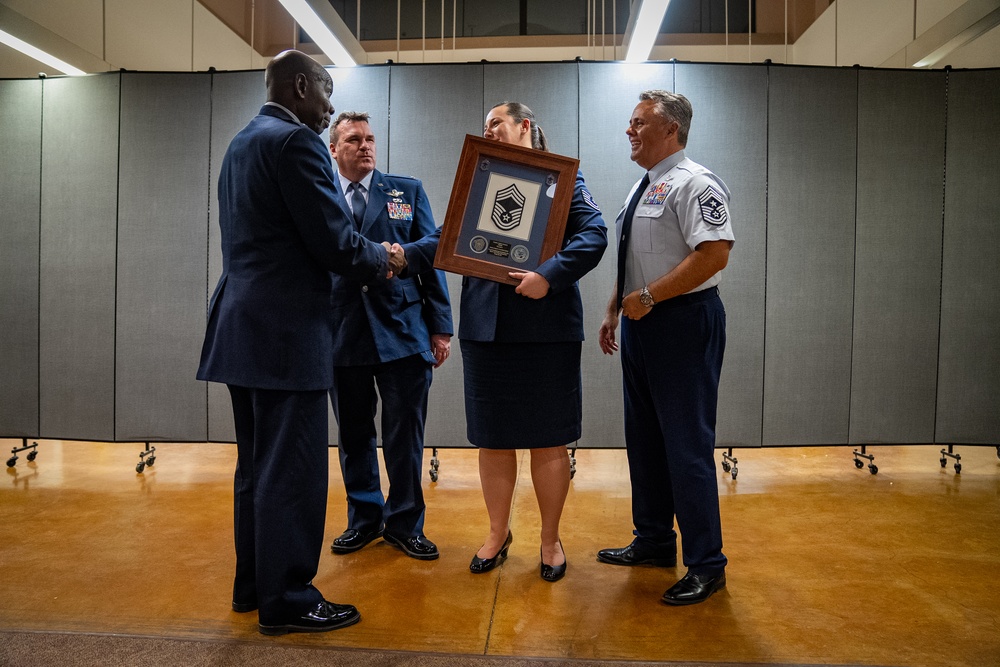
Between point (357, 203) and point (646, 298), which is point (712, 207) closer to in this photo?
point (646, 298)

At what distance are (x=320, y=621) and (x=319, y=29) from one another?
2.95 m

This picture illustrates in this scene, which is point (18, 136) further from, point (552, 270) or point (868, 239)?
point (868, 239)

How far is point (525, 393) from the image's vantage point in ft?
7.63

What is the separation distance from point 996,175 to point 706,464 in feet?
10.2

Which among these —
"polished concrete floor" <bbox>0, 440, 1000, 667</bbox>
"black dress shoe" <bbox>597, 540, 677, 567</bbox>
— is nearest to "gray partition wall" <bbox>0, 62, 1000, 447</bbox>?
"polished concrete floor" <bbox>0, 440, 1000, 667</bbox>

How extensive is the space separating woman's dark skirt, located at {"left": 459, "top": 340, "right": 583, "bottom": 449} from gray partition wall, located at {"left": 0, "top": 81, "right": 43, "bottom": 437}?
323cm

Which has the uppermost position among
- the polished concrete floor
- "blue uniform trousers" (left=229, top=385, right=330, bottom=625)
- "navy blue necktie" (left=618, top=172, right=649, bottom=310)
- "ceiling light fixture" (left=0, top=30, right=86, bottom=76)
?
"ceiling light fixture" (left=0, top=30, right=86, bottom=76)

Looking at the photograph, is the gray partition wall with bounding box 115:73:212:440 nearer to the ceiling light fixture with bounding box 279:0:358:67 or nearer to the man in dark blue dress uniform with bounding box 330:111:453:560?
the ceiling light fixture with bounding box 279:0:358:67

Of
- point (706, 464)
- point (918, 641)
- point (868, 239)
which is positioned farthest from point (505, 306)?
point (868, 239)

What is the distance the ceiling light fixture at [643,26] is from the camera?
10.8 feet

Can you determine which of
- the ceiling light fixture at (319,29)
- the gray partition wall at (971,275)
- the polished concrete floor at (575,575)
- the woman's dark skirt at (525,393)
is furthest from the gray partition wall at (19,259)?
the gray partition wall at (971,275)

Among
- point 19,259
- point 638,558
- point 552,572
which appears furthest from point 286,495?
point 19,259

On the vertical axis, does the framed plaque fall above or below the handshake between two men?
above

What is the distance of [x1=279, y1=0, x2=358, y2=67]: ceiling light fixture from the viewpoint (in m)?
3.40
